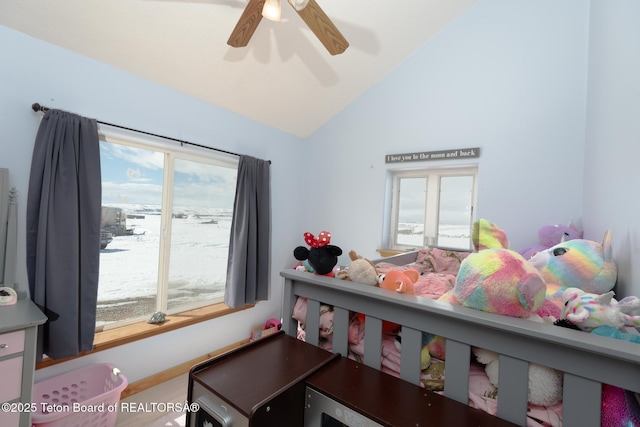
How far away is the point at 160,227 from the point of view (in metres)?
2.27

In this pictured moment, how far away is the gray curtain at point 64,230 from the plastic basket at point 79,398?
0.65 feet

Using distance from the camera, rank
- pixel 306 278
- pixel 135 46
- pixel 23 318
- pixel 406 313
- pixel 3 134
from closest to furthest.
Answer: pixel 406 313, pixel 306 278, pixel 23 318, pixel 3 134, pixel 135 46

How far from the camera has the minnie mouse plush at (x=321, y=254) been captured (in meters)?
1.11

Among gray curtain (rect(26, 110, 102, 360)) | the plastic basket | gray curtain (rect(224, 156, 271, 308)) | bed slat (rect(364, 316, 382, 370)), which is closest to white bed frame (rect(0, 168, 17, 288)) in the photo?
gray curtain (rect(26, 110, 102, 360))

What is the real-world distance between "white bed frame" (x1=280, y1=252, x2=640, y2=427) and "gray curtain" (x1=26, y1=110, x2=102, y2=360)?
1594 mm

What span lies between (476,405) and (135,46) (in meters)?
2.53

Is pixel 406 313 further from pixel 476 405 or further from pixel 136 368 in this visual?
pixel 136 368

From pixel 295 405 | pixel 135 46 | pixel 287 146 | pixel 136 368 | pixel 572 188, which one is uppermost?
pixel 135 46

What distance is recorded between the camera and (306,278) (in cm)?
109

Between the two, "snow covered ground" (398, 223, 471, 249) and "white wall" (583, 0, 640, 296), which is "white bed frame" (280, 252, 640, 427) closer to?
"white wall" (583, 0, 640, 296)

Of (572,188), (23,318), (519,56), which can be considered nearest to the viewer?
(23,318)

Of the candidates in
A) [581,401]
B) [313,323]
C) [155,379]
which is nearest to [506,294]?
[581,401]

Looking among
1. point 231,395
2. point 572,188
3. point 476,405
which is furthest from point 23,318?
point 572,188

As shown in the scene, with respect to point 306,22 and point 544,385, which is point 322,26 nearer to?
point 306,22
